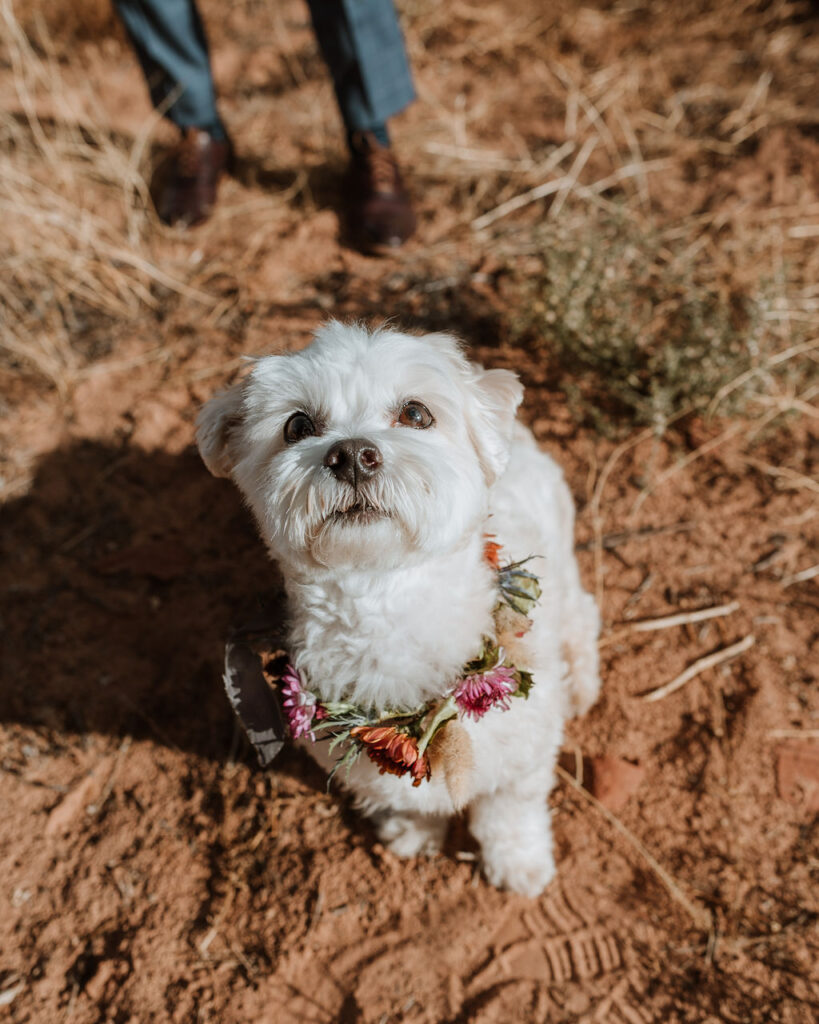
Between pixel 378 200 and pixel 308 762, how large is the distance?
3231 millimetres

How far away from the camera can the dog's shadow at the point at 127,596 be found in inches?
124

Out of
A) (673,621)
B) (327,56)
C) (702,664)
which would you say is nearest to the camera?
(702,664)

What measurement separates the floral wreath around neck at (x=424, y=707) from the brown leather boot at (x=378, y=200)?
2814 millimetres

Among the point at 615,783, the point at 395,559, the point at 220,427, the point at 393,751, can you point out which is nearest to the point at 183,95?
the point at 220,427

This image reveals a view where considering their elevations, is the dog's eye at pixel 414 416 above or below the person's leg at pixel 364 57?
below

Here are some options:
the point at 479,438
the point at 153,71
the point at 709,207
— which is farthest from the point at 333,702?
the point at 153,71

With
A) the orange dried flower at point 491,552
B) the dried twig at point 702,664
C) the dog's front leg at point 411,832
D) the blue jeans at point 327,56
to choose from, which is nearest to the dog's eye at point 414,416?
the orange dried flower at point 491,552

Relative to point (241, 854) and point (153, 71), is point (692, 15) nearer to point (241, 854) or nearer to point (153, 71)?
point (153, 71)

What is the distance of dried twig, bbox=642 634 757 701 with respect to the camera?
120 inches

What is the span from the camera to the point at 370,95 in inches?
160

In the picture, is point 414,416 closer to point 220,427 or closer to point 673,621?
point 220,427

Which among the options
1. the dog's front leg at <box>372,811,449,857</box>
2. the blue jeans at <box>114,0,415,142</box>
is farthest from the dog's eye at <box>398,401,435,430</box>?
the blue jeans at <box>114,0,415,142</box>

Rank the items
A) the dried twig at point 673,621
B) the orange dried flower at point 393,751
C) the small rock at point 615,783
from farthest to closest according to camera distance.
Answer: the dried twig at point 673,621 → the small rock at point 615,783 → the orange dried flower at point 393,751

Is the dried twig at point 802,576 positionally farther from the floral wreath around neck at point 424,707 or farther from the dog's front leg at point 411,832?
the dog's front leg at point 411,832
